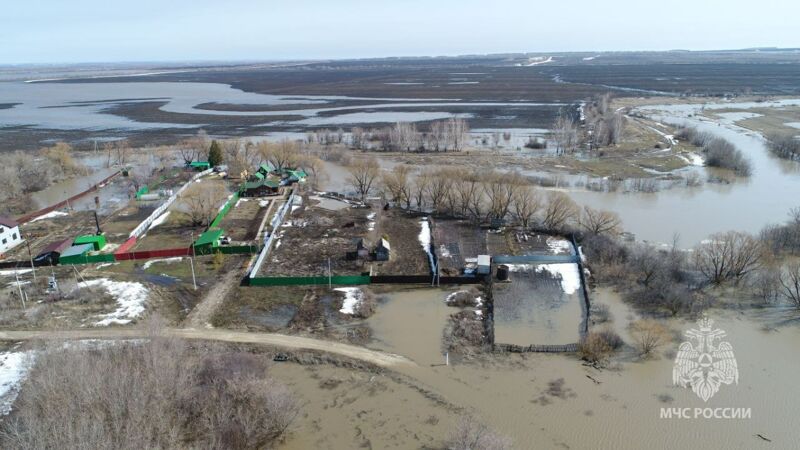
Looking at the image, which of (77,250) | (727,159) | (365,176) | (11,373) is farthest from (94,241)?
(727,159)

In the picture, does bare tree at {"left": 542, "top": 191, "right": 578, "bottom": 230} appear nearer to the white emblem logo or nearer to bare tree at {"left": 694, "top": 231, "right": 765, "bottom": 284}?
bare tree at {"left": 694, "top": 231, "right": 765, "bottom": 284}

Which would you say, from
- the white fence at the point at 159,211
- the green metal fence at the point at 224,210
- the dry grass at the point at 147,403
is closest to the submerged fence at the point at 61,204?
the white fence at the point at 159,211

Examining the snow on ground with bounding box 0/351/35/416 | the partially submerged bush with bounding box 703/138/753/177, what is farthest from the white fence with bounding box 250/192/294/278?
the partially submerged bush with bounding box 703/138/753/177

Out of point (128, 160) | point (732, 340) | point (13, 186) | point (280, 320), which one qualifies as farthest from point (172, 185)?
point (732, 340)

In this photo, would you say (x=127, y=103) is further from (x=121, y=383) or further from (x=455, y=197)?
(x=121, y=383)

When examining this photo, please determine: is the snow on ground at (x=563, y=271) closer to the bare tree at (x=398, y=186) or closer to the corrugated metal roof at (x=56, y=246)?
the bare tree at (x=398, y=186)

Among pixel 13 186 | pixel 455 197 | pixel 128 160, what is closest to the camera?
pixel 455 197

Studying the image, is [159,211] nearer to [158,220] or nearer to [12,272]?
[158,220]
